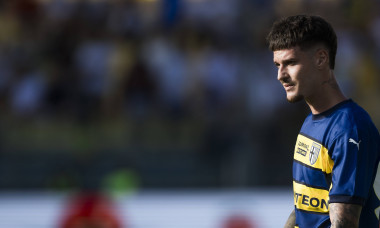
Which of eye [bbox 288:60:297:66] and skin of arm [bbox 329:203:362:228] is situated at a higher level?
eye [bbox 288:60:297:66]

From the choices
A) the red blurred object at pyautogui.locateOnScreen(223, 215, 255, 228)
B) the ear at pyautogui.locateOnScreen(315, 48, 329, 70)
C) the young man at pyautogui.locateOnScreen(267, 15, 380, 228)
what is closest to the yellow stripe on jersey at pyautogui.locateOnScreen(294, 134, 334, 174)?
the young man at pyautogui.locateOnScreen(267, 15, 380, 228)

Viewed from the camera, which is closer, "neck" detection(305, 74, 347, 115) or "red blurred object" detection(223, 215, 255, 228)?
"neck" detection(305, 74, 347, 115)

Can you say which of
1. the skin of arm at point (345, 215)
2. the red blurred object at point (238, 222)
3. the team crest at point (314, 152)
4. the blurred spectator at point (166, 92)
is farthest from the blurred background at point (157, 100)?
the skin of arm at point (345, 215)

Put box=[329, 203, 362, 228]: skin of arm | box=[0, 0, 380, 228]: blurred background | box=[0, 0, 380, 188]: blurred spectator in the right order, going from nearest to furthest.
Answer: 1. box=[329, 203, 362, 228]: skin of arm
2. box=[0, 0, 380, 228]: blurred background
3. box=[0, 0, 380, 188]: blurred spectator

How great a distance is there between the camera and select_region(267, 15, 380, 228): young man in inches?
103

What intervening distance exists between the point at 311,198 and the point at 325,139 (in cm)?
24

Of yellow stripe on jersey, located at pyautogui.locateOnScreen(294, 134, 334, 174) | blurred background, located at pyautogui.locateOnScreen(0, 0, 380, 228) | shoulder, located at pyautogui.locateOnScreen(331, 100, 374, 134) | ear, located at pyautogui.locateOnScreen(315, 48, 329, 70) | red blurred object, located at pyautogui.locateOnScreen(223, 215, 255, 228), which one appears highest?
blurred background, located at pyautogui.locateOnScreen(0, 0, 380, 228)

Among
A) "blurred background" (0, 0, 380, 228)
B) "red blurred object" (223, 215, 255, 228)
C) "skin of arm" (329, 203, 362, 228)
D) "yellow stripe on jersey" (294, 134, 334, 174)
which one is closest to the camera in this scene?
"skin of arm" (329, 203, 362, 228)

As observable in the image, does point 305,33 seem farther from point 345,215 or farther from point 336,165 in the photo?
point 345,215

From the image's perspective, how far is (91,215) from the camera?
23.6ft

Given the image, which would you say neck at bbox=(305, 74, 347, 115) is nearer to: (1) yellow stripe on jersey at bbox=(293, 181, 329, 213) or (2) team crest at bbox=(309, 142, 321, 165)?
(2) team crest at bbox=(309, 142, 321, 165)

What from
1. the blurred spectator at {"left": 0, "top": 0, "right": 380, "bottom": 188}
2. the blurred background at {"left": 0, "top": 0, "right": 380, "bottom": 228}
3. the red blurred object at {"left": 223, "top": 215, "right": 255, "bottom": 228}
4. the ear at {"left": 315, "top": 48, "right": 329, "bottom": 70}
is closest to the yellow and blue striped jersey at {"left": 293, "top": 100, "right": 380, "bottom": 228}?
the ear at {"left": 315, "top": 48, "right": 329, "bottom": 70}

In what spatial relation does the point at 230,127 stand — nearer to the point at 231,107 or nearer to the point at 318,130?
the point at 231,107

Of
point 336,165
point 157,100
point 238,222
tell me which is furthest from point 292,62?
point 157,100
